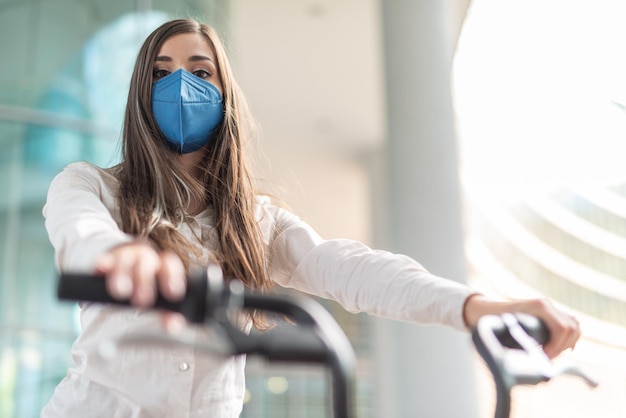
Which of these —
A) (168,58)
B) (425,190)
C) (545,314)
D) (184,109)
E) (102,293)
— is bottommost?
(425,190)

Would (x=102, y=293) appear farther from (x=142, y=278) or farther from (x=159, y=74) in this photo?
(x=159, y=74)

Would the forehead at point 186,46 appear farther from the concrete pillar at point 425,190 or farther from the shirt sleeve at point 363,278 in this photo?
the concrete pillar at point 425,190

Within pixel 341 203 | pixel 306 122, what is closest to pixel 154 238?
pixel 306 122

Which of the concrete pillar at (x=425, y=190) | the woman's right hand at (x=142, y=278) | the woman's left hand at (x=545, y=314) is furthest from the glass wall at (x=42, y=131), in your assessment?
the woman's right hand at (x=142, y=278)

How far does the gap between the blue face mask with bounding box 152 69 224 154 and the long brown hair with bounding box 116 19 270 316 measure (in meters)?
0.03

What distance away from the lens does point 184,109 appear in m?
1.51

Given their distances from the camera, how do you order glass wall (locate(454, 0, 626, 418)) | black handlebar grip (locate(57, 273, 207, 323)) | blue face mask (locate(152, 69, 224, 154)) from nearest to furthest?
black handlebar grip (locate(57, 273, 207, 323)) < blue face mask (locate(152, 69, 224, 154)) < glass wall (locate(454, 0, 626, 418))

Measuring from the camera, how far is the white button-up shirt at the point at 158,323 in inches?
45.8

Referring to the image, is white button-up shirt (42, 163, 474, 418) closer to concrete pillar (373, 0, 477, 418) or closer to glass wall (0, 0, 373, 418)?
concrete pillar (373, 0, 477, 418)

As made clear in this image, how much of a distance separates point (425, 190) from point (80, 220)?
436 centimetres

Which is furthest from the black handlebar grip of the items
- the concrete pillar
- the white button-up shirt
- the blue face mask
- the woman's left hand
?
the concrete pillar

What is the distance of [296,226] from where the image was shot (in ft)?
5.12

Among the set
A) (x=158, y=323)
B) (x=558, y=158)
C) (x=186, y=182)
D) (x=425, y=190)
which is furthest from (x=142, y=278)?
(x=558, y=158)

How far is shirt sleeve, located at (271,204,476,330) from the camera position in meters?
1.15
